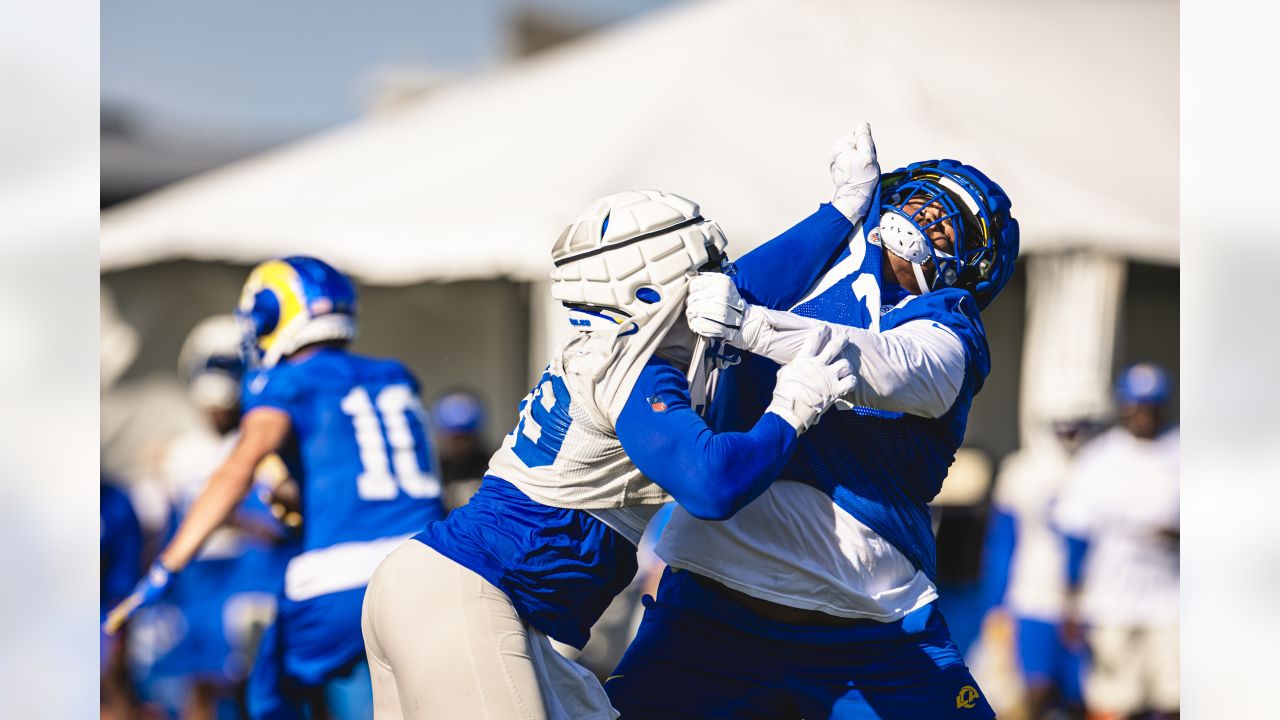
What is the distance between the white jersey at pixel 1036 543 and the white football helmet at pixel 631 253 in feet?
17.4

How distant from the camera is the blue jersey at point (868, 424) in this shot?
3.23 metres

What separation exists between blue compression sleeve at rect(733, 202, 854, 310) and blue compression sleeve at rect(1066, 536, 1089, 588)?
15.8 feet

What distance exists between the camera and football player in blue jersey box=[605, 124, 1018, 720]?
3188 millimetres

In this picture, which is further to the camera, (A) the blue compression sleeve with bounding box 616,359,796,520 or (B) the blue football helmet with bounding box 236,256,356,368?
(B) the blue football helmet with bounding box 236,256,356,368

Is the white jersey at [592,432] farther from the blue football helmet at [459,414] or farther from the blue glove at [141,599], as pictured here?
the blue football helmet at [459,414]

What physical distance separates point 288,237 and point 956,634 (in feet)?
16.5

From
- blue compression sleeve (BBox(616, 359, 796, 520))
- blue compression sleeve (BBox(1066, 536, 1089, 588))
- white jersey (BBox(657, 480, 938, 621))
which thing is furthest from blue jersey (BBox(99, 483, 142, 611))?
blue compression sleeve (BBox(1066, 536, 1089, 588))

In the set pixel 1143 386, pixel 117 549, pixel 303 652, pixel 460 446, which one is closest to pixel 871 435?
pixel 303 652

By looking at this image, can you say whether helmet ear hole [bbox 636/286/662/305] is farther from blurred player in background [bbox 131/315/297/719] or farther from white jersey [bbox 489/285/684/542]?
blurred player in background [bbox 131/315/297/719]
